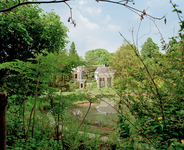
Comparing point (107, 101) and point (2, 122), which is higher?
point (2, 122)

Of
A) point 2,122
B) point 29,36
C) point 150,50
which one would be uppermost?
point 29,36

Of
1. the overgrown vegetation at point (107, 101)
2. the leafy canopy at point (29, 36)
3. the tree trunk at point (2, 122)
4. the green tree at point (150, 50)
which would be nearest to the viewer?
the tree trunk at point (2, 122)

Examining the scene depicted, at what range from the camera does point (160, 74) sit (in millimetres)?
1948

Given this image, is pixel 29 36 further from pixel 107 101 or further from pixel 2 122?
pixel 2 122

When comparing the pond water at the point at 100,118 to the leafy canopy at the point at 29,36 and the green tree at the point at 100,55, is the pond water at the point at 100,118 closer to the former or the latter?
the leafy canopy at the point at 29,36

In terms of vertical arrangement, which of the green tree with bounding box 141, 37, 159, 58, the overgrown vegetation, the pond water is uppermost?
the green tree with bounding box 141, 37, 159, 58

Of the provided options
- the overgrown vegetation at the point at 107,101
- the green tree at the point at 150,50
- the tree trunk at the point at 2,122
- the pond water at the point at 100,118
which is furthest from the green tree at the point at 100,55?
the tree trunk at the point at 2,122

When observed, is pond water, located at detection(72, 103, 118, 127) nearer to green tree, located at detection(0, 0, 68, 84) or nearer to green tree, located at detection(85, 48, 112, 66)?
green tree, located at detection(0, 0, 68, 84)

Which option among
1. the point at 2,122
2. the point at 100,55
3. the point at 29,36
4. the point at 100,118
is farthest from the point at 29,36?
the point at 100,55

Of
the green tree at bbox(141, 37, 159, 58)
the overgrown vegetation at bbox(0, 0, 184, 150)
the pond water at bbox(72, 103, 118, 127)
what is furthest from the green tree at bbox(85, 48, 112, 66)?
the overgrown vegetation at bbox(0, 0, 184, 150)

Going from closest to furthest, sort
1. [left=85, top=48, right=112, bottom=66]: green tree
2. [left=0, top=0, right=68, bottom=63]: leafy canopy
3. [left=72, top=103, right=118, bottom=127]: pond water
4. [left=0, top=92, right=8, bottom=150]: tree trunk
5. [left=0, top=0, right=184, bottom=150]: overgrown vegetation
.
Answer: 1. [left=0, top=92, right=8, bottom=150]: tree trunk
2. [left=0, top=0, right=184, bottom=150]: overgrown vegetation
3. [left=72, top=103, right=118, bottom=127]: pond water
4. [left=0, top=0, right=68, bottom=63]: leafy canopy
5. [left=85, top=48, right=112, bottom=66]: green tree

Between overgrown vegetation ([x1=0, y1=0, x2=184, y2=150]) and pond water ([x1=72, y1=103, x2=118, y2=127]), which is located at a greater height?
overgrown vegetation ([x1=0, y1=0, x2=184, y2=150])

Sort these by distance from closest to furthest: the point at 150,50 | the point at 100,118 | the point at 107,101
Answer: the point at 150,50
the point at 107,101
the point at 100,118

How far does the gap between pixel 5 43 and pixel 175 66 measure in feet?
29.4
